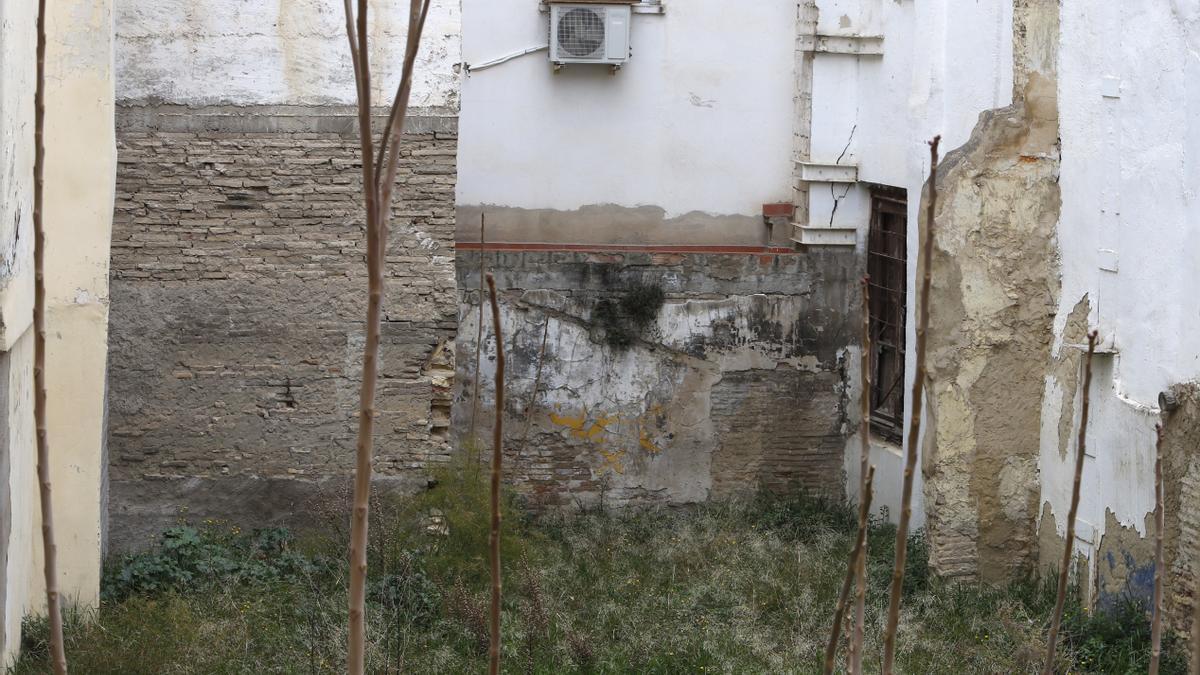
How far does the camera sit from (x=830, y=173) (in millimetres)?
11773

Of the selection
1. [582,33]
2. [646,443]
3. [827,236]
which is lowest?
[646,443]

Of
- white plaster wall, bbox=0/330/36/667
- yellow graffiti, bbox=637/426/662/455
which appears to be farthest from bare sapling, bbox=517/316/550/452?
white plaster wall, bbox=0/330/36/667

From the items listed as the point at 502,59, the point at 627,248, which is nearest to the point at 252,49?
the point at 502,59

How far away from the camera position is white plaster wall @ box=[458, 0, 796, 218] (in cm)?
1178

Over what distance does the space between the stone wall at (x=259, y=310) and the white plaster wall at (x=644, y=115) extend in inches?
108

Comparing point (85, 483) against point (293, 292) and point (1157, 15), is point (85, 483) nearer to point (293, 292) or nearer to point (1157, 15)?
point (293, 292)

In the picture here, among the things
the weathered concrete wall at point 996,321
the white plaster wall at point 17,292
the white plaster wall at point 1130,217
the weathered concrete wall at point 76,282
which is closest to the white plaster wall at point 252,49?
the weathered concrete wall at point 76,282

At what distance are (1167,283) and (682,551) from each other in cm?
402

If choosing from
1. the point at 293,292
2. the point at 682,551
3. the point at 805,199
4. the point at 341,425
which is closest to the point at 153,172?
the point at 293,292

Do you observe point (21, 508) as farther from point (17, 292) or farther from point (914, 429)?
point (914, 429)

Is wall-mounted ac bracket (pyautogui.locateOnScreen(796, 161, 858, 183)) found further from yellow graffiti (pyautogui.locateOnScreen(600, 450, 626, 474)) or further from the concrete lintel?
the concrete lintel

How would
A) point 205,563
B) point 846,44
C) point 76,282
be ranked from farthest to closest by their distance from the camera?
point 846,44, point 205,563, point 76,282

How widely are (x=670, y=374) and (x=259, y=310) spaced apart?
150 inches

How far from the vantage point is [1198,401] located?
7344 mm
